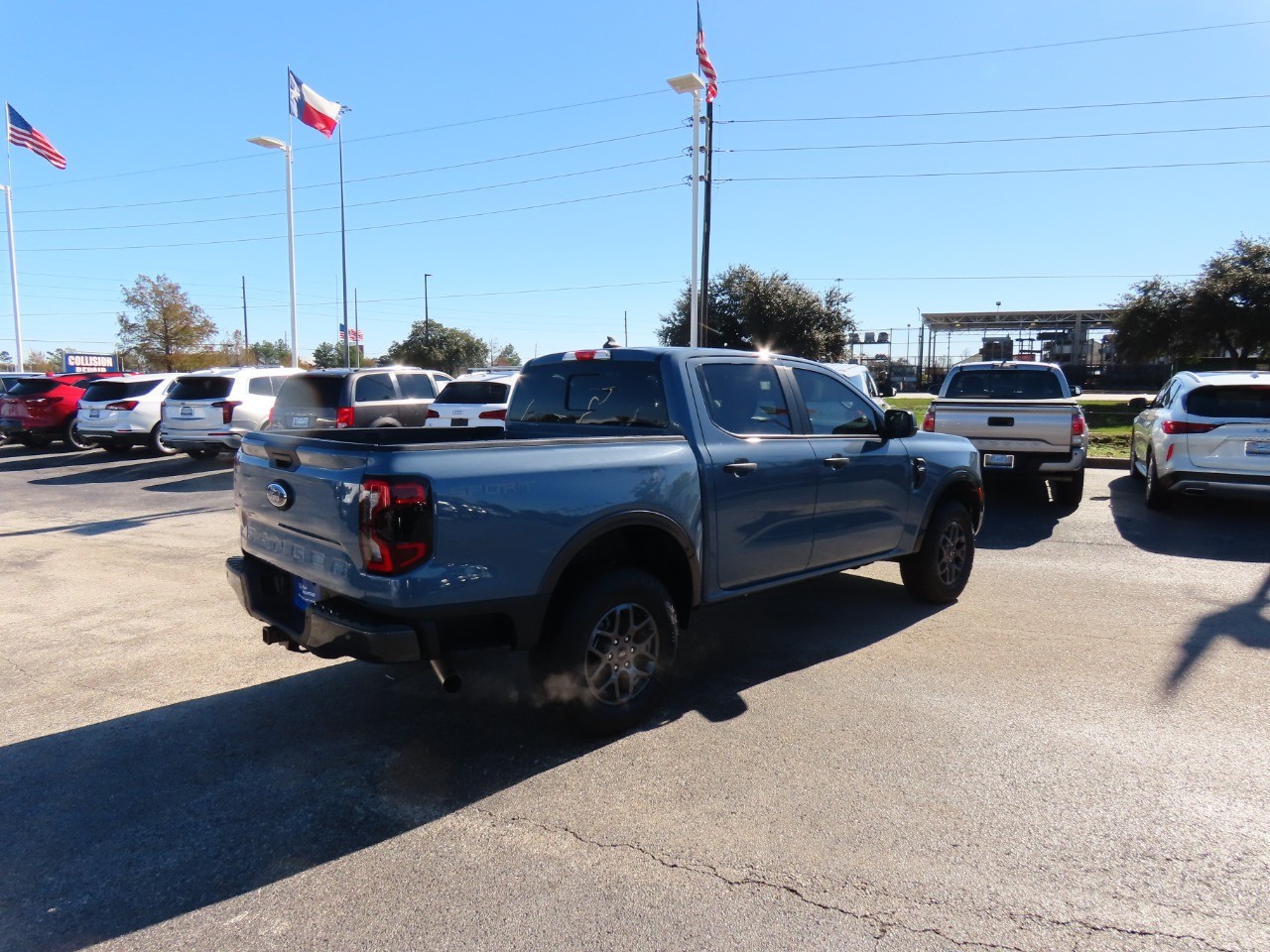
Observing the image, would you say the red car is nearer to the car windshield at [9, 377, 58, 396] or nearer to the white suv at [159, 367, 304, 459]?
the car windshield at [9, 377, 58, 396]

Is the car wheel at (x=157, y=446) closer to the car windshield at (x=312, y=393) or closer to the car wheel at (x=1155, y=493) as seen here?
the car windshield at (x=312, y=393)

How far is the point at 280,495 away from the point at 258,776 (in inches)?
47.0

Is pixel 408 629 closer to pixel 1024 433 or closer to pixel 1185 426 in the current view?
pixel 1024 433

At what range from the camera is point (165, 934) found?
100.0 inches

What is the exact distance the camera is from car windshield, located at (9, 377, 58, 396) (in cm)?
1725

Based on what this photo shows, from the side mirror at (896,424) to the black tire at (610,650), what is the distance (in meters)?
2.25

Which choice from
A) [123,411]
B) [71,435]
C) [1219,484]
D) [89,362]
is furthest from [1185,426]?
[89,362]

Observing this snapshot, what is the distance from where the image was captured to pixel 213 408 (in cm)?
1398

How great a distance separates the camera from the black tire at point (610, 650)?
361 cm

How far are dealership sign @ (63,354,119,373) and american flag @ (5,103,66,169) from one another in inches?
498

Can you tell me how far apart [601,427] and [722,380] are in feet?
2.38

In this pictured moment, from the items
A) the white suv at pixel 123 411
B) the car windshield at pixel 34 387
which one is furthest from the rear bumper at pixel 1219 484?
the car windshield at pixel 34 387

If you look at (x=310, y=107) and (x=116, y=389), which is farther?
(x=310, y=107)

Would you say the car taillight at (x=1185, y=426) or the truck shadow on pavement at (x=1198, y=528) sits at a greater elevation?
the car taillight at (x=1185, y=426)
